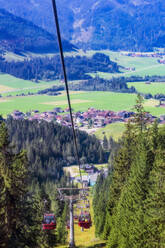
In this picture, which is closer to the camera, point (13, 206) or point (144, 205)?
point (13, 206)

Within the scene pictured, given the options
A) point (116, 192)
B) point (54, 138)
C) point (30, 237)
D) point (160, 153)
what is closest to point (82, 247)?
point (116, 192)

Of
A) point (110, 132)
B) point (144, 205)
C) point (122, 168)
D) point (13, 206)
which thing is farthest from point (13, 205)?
point (110, 132)

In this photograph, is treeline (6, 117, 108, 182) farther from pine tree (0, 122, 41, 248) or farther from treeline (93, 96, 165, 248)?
pine tree (0, 122, 41, 248)

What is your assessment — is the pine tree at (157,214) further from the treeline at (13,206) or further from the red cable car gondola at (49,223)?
the treeline at (13,206)

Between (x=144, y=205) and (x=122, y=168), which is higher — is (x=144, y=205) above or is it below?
below

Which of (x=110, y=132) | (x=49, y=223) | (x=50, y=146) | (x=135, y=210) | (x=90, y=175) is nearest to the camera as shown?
(x=49, y=223)

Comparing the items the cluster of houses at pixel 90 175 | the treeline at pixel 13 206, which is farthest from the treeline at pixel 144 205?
the cluster of houses at pixel 90 175

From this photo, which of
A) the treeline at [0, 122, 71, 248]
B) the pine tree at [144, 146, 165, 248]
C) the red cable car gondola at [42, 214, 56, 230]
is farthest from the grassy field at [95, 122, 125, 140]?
the pine tree at [144, 146, 165, 248]

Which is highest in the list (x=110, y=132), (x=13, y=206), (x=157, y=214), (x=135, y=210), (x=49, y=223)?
(x=110, y=132)

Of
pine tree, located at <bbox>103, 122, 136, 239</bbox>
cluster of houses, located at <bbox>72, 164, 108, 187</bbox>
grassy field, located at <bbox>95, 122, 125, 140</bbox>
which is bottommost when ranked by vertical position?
cluster of houses, located at <bbox>72, 164, 108, 187</bbox>

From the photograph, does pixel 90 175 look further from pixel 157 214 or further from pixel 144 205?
pixel 157 214
